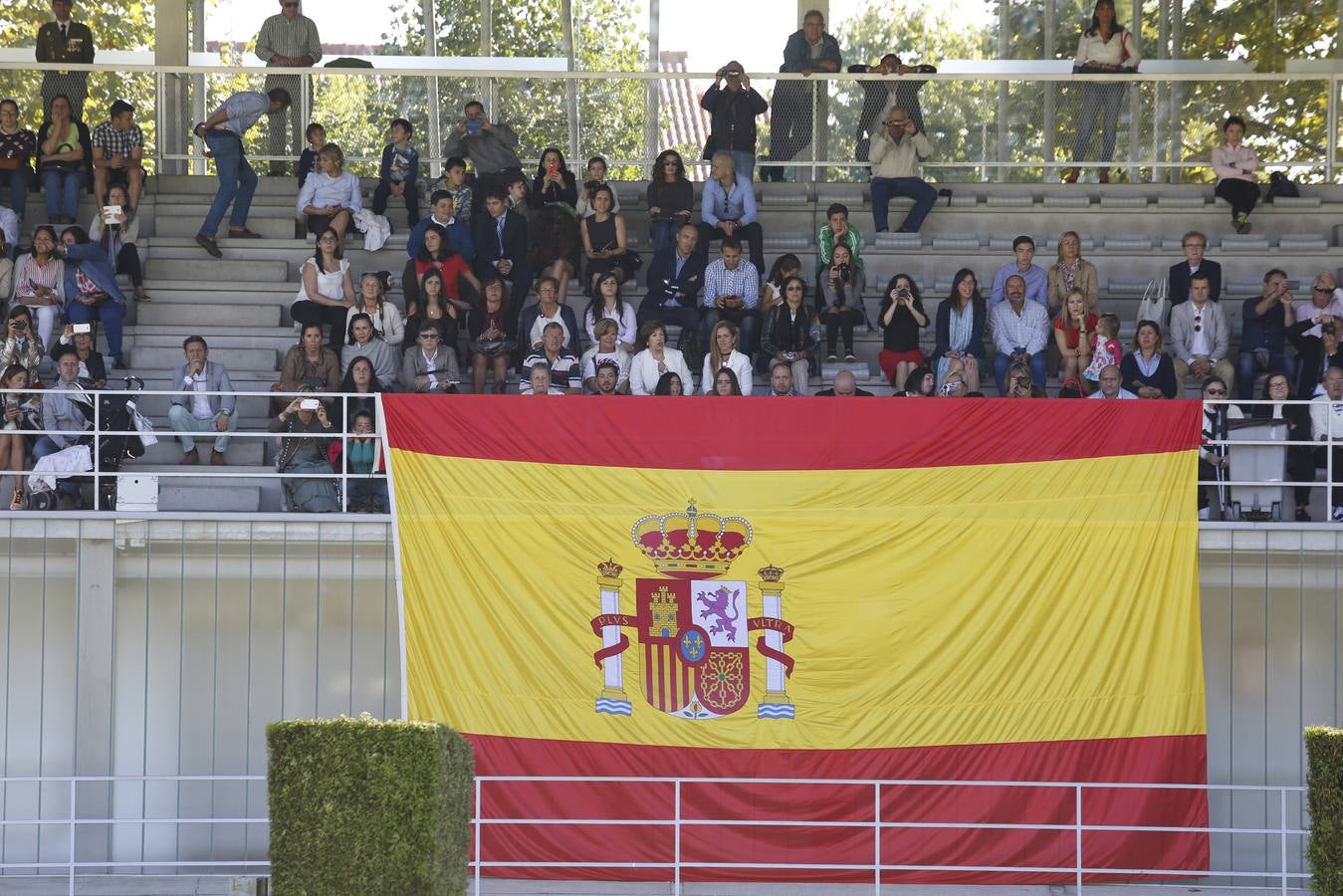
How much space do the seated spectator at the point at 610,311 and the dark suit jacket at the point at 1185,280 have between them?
471 centimetres

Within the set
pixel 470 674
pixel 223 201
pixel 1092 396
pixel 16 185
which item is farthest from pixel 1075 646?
pixel 16 185

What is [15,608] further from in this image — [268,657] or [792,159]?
[792,159]

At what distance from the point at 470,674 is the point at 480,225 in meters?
4.69

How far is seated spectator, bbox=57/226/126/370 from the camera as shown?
16.7 metres

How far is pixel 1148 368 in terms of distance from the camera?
52.2ft

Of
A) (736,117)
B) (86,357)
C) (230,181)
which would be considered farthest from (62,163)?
(736,117)

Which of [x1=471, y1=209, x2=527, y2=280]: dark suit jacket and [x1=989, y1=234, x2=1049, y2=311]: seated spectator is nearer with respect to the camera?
[x1=989, y1=234, x2=1049, y2=311]: seated spectator

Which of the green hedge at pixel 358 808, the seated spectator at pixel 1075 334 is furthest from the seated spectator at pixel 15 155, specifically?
the seated spectator at pixel 1075 334

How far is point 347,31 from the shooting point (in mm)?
21641

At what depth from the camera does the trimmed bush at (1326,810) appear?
11.5m

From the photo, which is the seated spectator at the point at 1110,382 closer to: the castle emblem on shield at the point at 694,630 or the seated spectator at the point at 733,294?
the seated spectator at the point at 733,294

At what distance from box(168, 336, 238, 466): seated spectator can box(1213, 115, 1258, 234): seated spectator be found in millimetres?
9526

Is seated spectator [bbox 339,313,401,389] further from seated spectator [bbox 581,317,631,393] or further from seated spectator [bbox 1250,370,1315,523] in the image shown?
seated spectator [bbox 1250,370,1315,523]

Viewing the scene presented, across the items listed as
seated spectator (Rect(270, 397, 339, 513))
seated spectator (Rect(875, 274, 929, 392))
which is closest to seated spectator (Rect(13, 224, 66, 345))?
seated spectator (Rect(270, 397, 339, 513))
